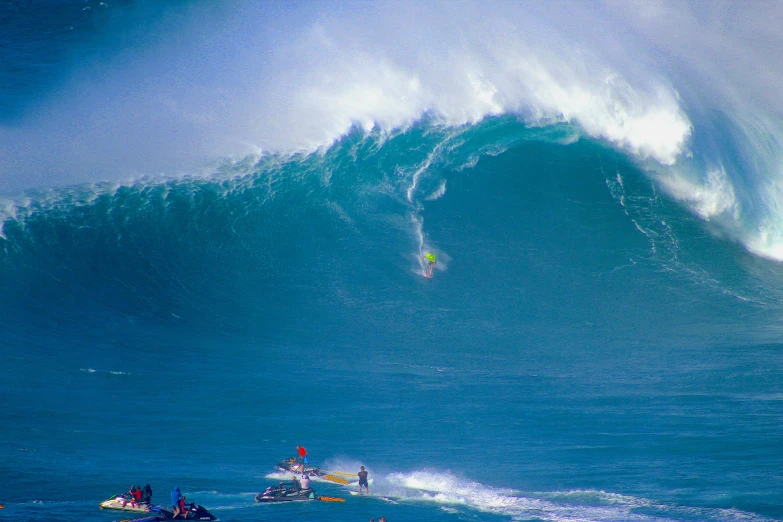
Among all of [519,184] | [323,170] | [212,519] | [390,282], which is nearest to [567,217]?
[519,184]

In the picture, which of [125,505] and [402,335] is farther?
[402,335]

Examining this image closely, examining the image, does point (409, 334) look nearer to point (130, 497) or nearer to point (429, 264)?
point (429, 264)

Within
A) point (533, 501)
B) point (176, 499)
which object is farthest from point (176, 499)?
point (533, 501)

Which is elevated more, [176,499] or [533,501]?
[176,499]

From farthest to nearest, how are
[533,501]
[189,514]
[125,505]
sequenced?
[533,501], [125,505], [189,514]

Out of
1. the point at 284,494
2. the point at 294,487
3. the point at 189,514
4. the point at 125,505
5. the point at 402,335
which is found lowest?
the point at 189,514

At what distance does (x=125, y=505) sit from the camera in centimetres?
1264

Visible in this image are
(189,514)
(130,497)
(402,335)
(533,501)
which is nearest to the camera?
(189,514)

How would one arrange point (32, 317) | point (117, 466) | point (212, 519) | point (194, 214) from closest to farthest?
point (212, 519) → point (117, 466) → point (32, 317) → point (194, 214)

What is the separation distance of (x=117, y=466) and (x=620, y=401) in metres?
9.59

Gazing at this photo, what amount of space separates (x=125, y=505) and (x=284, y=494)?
259 cm

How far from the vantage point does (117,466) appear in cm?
1419

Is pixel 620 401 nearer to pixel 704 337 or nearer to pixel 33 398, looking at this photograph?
pixel 704 337

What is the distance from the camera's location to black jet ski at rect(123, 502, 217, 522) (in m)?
12.5
